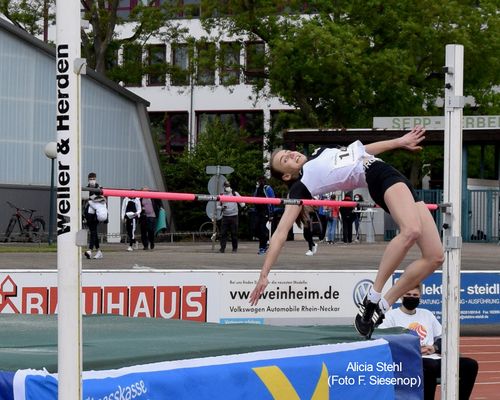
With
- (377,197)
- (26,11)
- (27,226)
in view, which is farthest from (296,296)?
(26,11)

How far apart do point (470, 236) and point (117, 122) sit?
36.8ft

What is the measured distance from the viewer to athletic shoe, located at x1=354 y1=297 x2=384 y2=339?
7512mm

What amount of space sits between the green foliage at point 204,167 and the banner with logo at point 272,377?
35801mm

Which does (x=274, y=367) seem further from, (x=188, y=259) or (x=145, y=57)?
(x=145, y=57)

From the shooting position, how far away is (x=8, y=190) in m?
36.3

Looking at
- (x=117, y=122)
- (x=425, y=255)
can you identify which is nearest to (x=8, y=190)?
(x=117, y=122)

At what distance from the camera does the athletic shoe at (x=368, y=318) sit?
7512 millimetres

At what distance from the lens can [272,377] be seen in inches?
258

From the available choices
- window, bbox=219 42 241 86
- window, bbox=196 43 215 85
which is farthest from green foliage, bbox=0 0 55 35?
window, bbox=219 42 241 86

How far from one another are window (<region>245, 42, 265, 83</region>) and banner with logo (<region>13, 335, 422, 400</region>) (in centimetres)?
3508

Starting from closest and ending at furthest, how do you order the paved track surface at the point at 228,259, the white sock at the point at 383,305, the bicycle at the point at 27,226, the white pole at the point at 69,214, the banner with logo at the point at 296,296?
the white pole at the point at 69,214
the white sock at the point at 383,305
the banner with logo at the point at 296,296
the paved track surface at the point at 228,259
the bicycle at the point at 27,226

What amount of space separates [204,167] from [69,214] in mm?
40177

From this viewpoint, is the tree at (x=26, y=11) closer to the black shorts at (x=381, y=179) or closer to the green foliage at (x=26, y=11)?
the green foliage at (x=26, y=11)

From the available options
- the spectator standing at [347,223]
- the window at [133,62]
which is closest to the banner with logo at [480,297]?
the spectator standing at [347,223]
